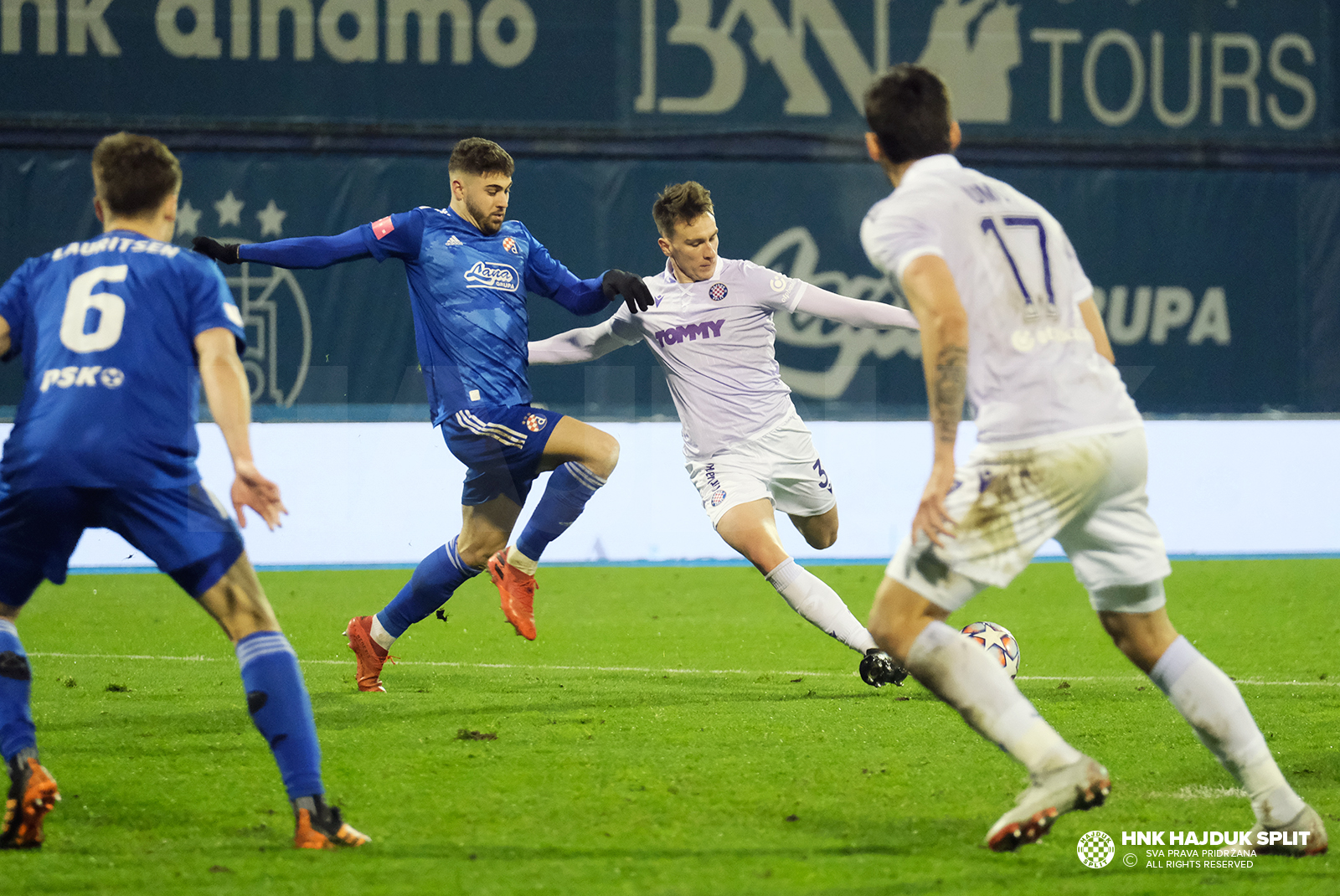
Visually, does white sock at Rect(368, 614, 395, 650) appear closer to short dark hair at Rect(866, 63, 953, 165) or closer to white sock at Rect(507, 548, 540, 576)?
white sock at Rect(507, 548, 540, 576)

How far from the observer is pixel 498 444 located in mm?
5910

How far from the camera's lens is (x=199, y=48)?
491 inches

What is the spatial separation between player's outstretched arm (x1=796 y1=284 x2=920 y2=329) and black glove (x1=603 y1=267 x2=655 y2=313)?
2.12ft

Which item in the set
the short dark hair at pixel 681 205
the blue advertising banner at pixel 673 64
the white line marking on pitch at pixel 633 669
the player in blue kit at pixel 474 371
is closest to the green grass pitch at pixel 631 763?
the white line marking on pitch at pixel 633 669

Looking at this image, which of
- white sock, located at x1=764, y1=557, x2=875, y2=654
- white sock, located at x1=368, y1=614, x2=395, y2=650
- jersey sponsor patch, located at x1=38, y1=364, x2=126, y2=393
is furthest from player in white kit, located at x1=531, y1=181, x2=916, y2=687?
jersey sponsor patch, located at x1=38, y1=364, x2=126, y2=393

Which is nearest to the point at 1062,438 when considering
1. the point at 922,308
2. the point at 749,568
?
the point at 922,308

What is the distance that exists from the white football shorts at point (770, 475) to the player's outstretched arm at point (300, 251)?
1.65 meters

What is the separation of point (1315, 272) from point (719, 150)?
5699 millimetres

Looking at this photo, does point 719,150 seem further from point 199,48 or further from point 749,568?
point 199,48

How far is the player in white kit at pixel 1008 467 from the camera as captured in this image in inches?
125

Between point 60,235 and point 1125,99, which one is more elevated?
point 1125,99

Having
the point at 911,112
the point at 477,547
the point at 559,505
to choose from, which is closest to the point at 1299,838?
the point at 911,112

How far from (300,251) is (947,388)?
3264mm

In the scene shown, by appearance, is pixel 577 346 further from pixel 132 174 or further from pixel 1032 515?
pixel 1032 515
